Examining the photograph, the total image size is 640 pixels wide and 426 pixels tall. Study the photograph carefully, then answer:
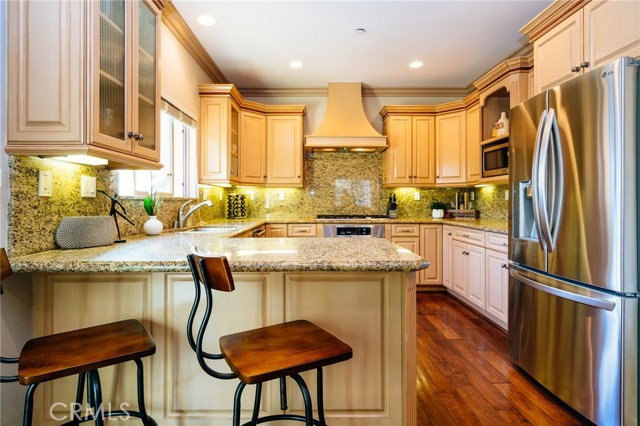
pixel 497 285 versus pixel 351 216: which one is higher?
pixel 351 216

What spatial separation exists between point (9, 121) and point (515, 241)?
2.86 meters

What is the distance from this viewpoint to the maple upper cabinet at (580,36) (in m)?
1.75

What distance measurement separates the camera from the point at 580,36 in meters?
2.05

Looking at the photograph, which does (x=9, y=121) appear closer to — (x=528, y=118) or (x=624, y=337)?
(x=528, y=118)

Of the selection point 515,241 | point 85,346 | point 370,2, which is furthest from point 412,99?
point 85,346

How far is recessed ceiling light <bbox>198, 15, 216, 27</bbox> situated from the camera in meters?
2.82

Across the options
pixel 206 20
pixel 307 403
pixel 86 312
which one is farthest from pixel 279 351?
pixel 206 20

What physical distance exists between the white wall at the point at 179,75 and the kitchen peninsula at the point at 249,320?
1.72 metres

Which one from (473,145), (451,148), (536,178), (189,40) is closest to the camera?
(536,178)

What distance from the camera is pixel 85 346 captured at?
113 cm

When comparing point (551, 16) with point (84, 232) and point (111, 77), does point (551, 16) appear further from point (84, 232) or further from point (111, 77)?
point (84, 232)

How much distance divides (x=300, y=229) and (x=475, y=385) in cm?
254

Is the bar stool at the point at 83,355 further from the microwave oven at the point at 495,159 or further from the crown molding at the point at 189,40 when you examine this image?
the microwave oven at the point at 495,159

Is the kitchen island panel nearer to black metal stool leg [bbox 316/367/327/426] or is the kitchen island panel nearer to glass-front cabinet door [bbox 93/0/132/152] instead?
glass-front cabinet door [bbox 93/0/132/152]
